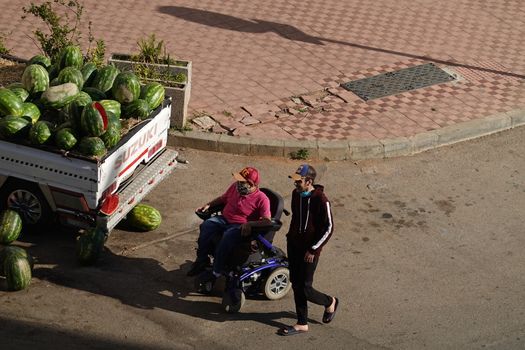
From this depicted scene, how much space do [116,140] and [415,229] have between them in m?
3.84

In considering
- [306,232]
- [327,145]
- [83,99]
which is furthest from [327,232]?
[327,145]

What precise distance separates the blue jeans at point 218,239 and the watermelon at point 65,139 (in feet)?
5.44

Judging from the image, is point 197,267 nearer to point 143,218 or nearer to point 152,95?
point 143,218

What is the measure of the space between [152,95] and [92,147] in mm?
1556

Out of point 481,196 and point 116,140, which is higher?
point 116,140

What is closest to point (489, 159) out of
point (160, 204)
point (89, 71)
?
point (160, 204)

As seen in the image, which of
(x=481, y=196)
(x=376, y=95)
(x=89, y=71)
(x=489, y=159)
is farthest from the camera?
(x=376, y=95)

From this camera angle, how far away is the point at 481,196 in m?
13.0

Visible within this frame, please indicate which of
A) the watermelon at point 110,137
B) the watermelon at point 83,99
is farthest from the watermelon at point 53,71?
the watermelon at point 110,137

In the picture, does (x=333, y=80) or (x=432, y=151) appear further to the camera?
(x=333, y=80)

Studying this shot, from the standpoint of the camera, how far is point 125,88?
1143 centimetres

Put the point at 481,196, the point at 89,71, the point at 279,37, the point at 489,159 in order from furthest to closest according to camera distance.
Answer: the point at 279,37 < the point at 489,159 < the point at 481,196 < the point at 89,71

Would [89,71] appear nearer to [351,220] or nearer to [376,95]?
[351,220]

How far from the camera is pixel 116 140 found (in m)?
10.8
